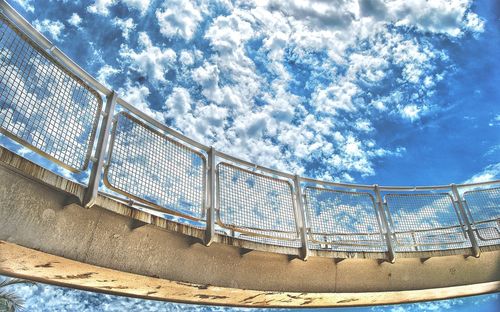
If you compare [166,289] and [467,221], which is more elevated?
[467,221]

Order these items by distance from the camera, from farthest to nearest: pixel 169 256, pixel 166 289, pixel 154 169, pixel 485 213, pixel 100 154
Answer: pixel 485 213, pixel 166 289, pixel 169 256, pixel 154 169, pixel 100 154

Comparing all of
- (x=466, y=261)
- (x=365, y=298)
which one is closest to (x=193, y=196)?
(x=365, y=298)

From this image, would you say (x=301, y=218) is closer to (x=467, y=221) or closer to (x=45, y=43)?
(x=467, y=221)

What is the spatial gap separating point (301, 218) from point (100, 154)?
331 cm

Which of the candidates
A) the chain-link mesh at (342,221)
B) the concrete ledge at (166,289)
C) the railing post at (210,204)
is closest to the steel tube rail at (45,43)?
the railing post at (210,204)

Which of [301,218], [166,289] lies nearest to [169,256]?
[166,289]

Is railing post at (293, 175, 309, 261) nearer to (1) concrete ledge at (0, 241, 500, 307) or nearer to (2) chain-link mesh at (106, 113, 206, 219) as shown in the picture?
(1) concrete ledge at (0, 241, 500, 307)

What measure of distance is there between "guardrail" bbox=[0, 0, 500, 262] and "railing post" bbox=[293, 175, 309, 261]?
17 mm

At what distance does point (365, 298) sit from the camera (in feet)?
22.5

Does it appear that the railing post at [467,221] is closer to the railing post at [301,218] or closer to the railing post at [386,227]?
the railing post at [386,227]

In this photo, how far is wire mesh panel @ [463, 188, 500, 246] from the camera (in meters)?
7.12

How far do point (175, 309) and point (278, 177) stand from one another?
3810 cm

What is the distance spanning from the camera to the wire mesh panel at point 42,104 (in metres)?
3.20

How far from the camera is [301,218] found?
5961 mm
